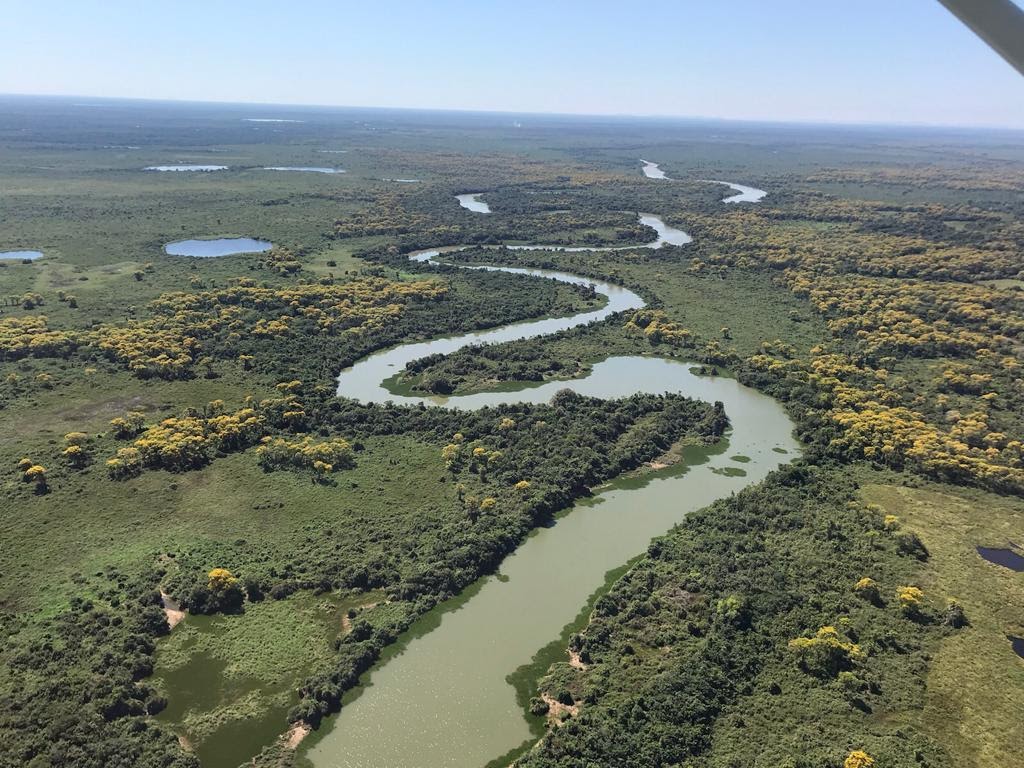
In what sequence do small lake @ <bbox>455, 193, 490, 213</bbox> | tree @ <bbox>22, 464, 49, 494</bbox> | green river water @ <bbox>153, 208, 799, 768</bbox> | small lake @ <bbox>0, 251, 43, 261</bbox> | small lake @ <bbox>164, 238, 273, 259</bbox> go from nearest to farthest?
green river water @ <bbox>153, 208, 799, 768</bbox> < tree @ <bbox>22, 464, 49, 494</bbox> < small lake @ <bbox>0, 251, 43, 261</bbox> < small lake @ <bbox>164, 238, 273, 259</bbox> < small lake @ <bbox>455, 193, 490, 213</bbox>

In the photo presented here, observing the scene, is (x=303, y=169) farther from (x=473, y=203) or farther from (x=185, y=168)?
(x=473, y=203)

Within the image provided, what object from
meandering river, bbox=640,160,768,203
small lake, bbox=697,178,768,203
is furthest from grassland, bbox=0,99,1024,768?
meandering river, bbox=640,160,768,203

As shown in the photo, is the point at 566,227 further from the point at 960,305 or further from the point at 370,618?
the point at 370,618

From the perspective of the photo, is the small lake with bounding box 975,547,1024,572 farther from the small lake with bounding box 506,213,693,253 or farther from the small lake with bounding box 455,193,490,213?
the small lake with bounding box 455,193,490,213

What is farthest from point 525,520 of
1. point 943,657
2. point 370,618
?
point 943,657

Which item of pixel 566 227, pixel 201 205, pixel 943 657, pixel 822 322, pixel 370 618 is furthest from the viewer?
pixel 201 205

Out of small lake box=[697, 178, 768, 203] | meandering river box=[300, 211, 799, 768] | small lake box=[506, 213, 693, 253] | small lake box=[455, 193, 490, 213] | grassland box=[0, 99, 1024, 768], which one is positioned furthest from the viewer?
small lake box=[697, 178, 768, 203]

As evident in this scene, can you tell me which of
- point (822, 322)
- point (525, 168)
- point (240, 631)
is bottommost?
point (240, 631)
